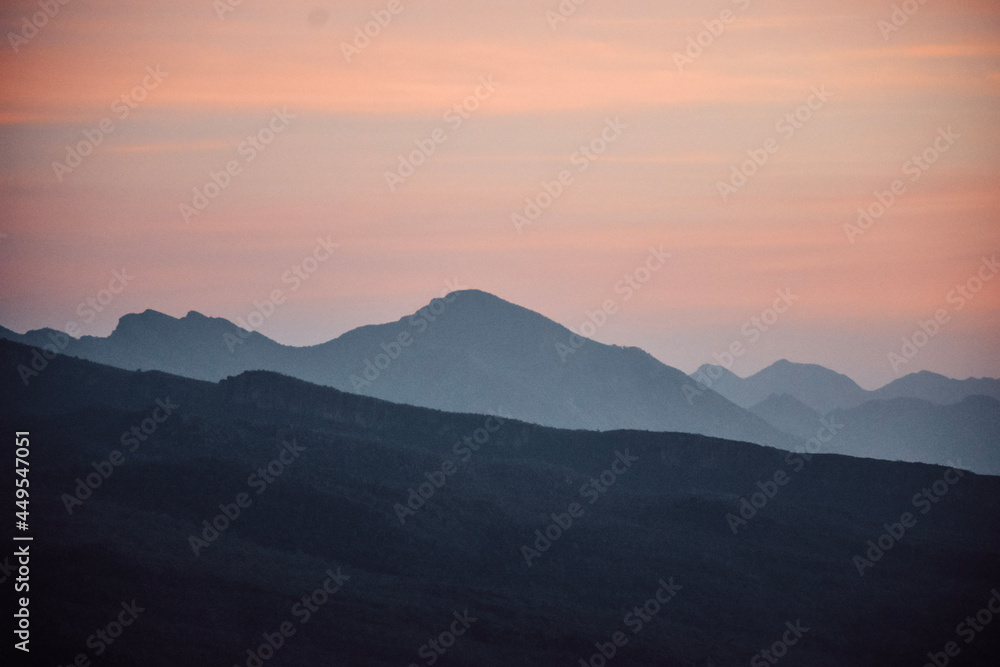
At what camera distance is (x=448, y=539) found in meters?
80.3

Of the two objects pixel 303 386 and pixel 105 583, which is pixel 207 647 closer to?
pixel 105 583

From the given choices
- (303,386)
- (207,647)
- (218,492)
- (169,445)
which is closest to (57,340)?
(303,386)
